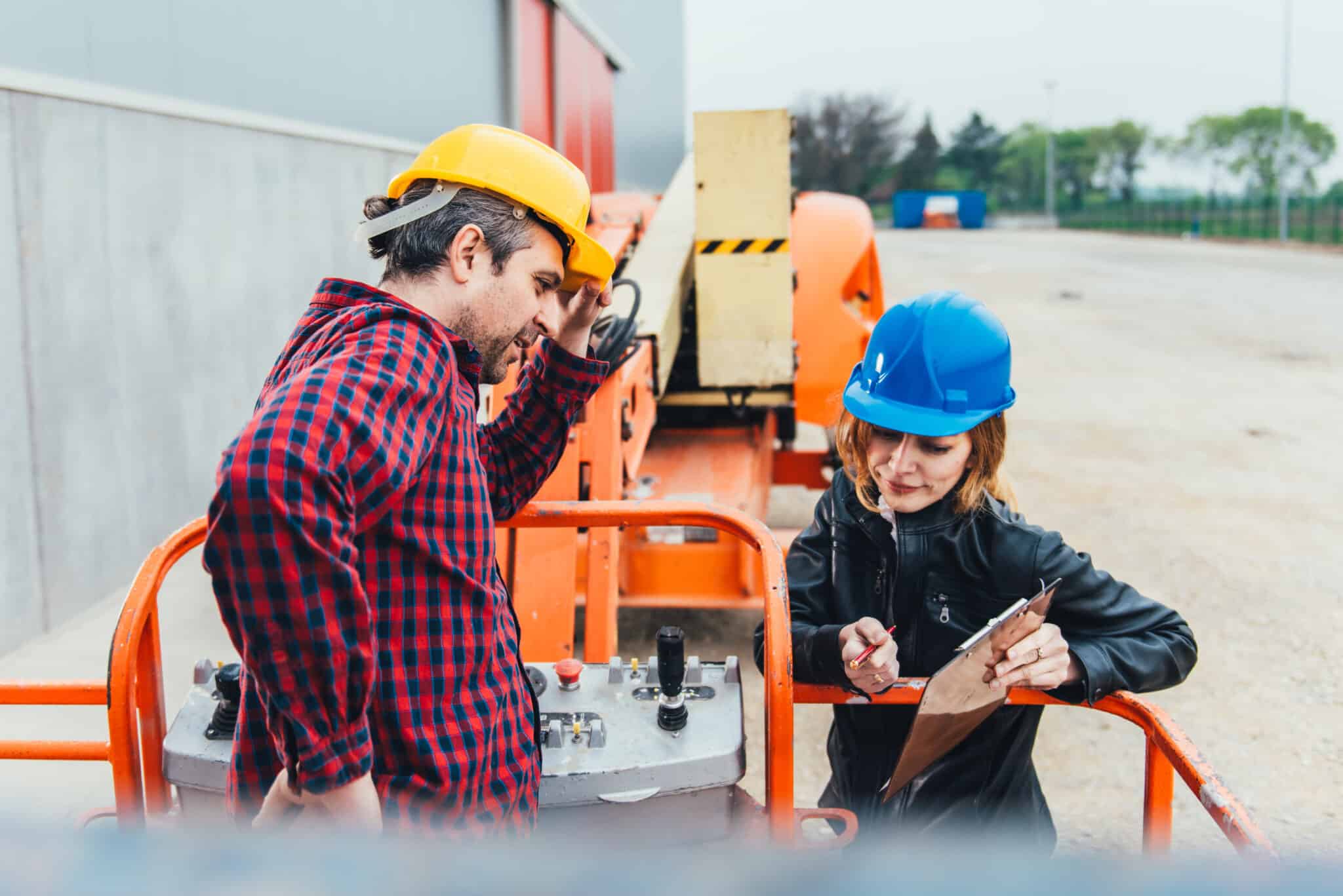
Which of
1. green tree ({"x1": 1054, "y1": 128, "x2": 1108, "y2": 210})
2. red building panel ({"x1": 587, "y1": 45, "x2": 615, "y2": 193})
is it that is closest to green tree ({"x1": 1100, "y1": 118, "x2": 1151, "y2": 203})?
green tree ({"x1": 1054, "y1": 128, "x2": 1108, "y2": 210})

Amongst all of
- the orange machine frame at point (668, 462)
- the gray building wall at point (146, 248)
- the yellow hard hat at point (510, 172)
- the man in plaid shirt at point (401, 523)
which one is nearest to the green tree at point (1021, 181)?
the gray building wall at point (146, 248)

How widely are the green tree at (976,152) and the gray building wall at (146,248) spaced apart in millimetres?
70376

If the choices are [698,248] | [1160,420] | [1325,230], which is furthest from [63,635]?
[1325,230]

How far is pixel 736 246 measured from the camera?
13.9ft

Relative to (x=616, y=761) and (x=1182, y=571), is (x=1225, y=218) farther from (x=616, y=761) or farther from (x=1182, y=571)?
(x=616, y=761)

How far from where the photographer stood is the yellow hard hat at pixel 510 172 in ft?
4.74

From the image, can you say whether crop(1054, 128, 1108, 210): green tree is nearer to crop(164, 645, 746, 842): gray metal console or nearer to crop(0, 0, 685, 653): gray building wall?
crop(0, 0, 685, 653): gray building wall

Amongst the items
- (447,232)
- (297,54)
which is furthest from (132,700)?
(297,54)

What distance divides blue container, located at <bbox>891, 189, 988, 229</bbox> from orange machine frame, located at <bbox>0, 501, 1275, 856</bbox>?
53.3 meters

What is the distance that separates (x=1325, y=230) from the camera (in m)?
33.9

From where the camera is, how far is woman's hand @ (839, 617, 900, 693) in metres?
1.67

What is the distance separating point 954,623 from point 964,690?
0.29 metres

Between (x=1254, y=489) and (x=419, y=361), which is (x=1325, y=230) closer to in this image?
(x=1254, y=489)

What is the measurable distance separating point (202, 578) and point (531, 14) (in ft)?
24.2
